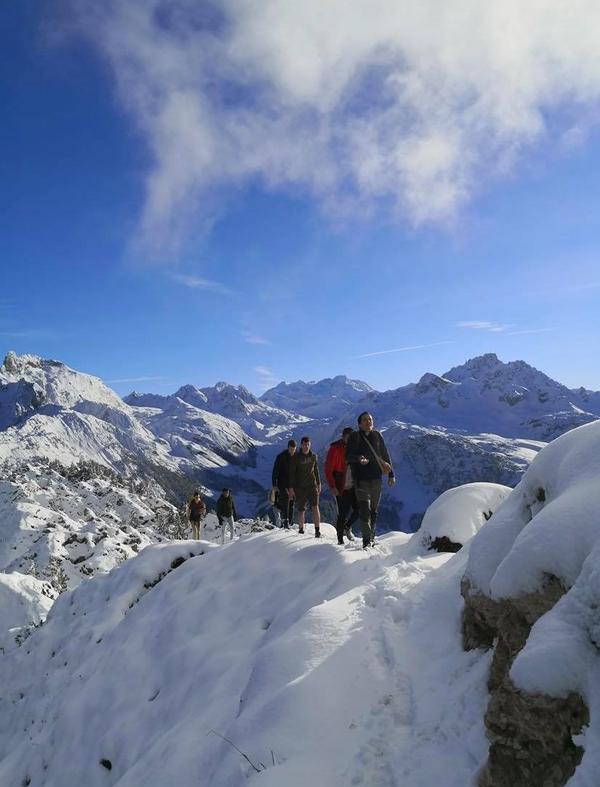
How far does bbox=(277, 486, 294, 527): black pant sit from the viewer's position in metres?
15.3

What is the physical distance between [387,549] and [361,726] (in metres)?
6.72

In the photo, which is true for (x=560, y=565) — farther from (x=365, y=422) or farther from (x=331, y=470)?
(x=331, y=470)

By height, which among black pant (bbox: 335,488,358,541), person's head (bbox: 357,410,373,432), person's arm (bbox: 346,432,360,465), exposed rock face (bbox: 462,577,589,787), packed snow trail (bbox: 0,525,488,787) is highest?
person's head (bbox: 357,410,373,432)

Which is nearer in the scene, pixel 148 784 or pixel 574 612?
pixel 574 612

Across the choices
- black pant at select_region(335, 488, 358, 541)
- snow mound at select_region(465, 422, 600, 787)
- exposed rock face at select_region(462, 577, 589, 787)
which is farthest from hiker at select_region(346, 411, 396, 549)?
exposed rock face at select_region(462, 577, 589, 787)

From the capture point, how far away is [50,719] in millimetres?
11750

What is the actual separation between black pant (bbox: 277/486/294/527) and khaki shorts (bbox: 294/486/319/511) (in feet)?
1.92

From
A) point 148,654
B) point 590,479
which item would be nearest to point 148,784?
point 148,654

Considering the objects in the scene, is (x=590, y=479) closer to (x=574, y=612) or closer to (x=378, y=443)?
(x=574, y=612)

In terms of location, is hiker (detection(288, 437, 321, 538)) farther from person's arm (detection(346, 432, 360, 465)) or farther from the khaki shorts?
person's arm (detection(346, 432, 360, 465))

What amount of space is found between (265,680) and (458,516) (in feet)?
19.7

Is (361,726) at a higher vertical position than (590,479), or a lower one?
lower

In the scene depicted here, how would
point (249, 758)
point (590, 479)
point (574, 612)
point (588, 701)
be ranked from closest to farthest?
1. point (588, 701)
2. point (574, 612)
3. point (590, 479)
4. point (249, 758)

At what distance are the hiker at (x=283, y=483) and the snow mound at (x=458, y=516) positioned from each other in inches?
187
